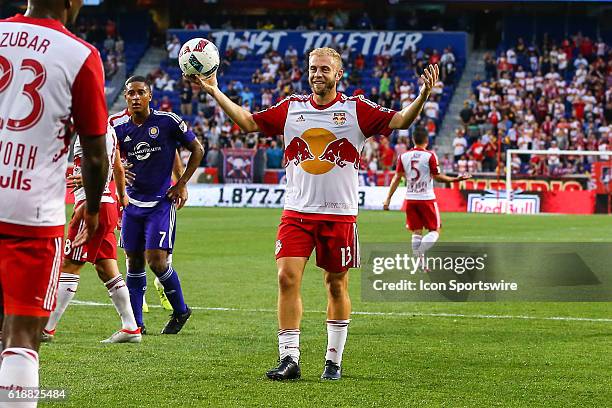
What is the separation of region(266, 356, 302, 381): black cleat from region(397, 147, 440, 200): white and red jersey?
8.81 metres

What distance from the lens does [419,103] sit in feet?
24.1

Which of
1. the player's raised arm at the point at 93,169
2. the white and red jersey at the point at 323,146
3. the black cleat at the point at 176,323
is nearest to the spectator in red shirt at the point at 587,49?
the black cleat at the point at 176,323

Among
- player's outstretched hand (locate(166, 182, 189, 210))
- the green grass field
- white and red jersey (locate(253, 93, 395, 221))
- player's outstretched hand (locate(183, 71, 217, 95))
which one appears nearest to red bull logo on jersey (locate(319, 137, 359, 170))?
white and red jersey (locate(253, 93, 395, 221))

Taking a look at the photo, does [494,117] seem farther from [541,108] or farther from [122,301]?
[122,301]

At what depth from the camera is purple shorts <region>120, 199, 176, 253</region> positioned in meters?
10.2

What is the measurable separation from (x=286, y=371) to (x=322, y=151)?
5.03ft

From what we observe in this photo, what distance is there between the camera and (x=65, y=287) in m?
9.31

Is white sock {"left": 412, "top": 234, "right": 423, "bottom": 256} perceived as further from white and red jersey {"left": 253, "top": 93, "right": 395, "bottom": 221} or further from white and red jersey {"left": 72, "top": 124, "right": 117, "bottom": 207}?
white and red jersey {"left": 253, "top": 93, "right": 395, "bottom": 221}

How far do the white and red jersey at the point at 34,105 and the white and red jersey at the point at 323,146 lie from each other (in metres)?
3.35

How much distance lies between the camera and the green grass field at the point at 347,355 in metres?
7.13

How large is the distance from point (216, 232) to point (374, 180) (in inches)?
478

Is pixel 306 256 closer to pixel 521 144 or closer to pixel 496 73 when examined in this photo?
pixel 521 144

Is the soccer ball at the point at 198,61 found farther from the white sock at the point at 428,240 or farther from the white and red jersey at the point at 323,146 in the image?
the white sock at the point at 428,240

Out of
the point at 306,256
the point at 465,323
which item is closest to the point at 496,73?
the point at 465,323
